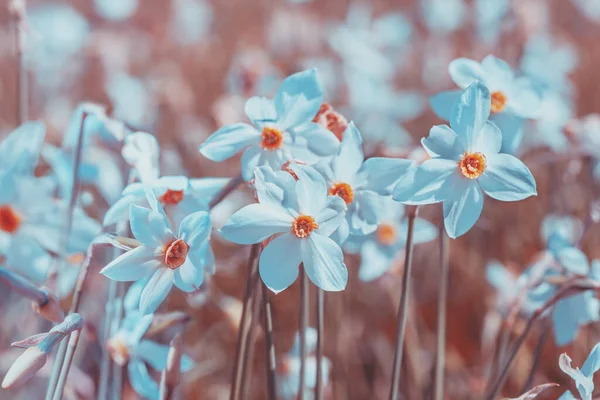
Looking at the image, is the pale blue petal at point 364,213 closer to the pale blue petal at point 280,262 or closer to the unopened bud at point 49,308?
the pale blue petal at point 280,262

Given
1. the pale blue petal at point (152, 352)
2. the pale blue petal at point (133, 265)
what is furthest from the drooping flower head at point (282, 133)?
the pale blue petal at point (152, 352)

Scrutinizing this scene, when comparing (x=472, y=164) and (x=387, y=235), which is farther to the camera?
(x=387, y=235)

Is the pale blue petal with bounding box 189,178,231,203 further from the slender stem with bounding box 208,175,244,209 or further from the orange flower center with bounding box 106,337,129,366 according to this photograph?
the orange flower center with bounding box 106,337,129,366

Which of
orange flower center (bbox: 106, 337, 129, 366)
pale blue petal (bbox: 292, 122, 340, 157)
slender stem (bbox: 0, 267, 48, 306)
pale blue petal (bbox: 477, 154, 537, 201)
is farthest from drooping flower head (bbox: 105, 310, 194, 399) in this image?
pale blue petal (bbox: 477, 154, 537, 201)

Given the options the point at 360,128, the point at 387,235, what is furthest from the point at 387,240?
the point at 360,128

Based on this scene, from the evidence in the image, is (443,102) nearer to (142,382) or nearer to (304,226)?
(304,226)

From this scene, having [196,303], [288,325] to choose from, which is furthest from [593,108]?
[196,303]

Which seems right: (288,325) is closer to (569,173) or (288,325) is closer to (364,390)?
(364,390)
